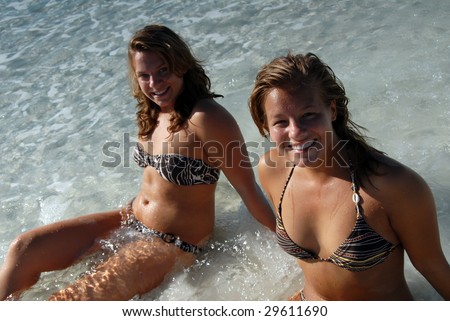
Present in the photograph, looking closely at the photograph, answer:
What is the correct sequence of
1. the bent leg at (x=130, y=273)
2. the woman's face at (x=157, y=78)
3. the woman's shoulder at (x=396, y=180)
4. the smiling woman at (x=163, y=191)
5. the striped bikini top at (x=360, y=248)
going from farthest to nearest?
the woman's face at (x=157, y=78), the smiling woman at (x=163, y=191), the bent leg at (x=130, y=273), the striped bikini top at (x=360, y=248), the woman's shoulder at (x=396, y=180)

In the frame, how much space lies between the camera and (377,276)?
7.48 ft

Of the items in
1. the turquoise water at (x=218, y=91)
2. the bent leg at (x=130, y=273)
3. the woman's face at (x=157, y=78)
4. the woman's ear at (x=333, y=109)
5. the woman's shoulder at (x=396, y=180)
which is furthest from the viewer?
the turquoise water at (x=218, y=91)

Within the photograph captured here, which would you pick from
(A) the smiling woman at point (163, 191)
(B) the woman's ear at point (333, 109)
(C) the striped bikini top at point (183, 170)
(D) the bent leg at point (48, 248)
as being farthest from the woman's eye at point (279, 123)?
(D) the bent leg at point (48, 248)

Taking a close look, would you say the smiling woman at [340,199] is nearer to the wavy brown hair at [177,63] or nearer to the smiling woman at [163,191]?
the smiling woman at [163,191]

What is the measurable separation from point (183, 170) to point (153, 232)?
1.44 feet

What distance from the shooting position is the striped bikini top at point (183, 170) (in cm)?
328

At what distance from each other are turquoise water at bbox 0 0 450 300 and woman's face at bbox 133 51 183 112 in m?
0.96

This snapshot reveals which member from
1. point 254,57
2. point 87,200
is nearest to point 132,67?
point 87,200

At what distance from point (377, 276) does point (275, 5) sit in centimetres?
536

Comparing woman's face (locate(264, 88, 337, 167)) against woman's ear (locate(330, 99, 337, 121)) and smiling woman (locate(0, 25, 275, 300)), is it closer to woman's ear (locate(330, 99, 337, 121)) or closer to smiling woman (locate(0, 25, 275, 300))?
woman's ear (locate(330, 99, 337, 121))

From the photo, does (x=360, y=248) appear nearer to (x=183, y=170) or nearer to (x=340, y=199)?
(x=340, y=199)

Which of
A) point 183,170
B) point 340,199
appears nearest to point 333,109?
point 340,199

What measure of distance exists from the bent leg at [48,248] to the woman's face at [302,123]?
5.73 ft

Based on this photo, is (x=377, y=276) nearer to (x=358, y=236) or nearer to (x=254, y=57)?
(x=358, y=236)
